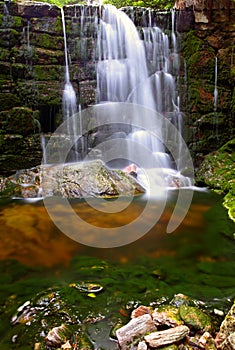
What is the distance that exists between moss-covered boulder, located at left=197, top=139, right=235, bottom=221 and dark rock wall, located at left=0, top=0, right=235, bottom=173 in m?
0.69

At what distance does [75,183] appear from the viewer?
8164mm

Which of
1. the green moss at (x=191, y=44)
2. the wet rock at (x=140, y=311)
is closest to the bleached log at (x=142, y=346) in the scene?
the wet rock at (x=140, y=311)

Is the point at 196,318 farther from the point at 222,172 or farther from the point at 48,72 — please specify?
the point at 48,72

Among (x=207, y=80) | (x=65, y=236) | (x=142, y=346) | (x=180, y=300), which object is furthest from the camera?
(x=207, y=80)

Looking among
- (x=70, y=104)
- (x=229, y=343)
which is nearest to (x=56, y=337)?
(x=229, y=343)

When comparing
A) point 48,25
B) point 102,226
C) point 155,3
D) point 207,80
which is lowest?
point 102,226

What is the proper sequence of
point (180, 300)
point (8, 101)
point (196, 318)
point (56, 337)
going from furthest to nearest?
point (8, 101), point (180, 300), point (196, 318), point (56, 337)

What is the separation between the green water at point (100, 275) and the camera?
3145mm

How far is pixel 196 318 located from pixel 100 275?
163 cm

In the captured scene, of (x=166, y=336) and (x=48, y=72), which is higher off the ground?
(x=48, y=72)

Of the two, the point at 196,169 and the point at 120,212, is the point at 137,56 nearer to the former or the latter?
the point at 196,169

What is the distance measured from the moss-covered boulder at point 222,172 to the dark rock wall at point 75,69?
0.69m

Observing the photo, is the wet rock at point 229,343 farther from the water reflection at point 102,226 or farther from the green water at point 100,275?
the water reflection at point 102,226

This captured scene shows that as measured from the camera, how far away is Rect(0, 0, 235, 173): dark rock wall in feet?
31.3
